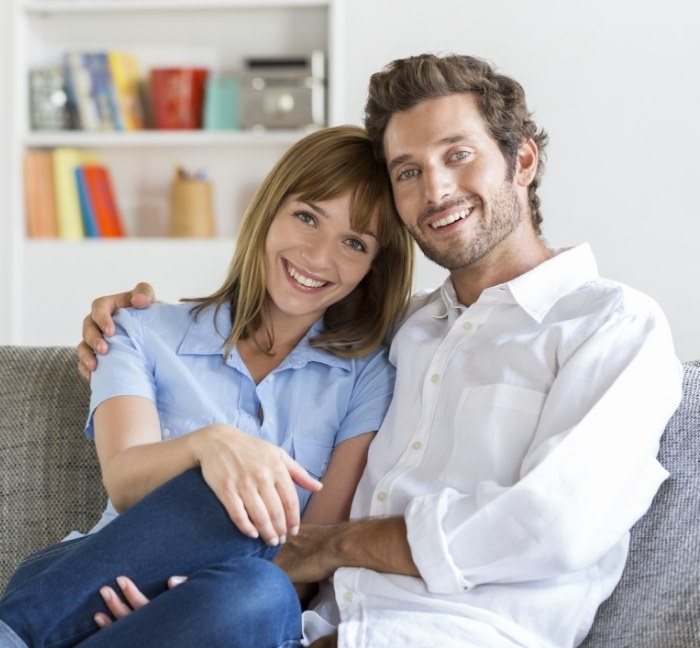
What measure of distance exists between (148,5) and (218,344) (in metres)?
2.34

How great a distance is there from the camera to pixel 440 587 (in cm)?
134

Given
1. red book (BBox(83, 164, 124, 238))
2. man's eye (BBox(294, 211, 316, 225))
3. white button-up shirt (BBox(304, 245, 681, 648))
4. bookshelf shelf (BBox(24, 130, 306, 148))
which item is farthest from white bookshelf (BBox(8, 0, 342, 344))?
white button-up shirt (BBox(304, 245, 681, 648))

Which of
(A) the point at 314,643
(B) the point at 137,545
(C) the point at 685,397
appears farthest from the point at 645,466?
(B) the point at 137,545

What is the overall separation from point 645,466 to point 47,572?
814mm

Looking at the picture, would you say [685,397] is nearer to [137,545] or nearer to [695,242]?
[137,545]

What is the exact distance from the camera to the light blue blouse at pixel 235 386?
1.63 m

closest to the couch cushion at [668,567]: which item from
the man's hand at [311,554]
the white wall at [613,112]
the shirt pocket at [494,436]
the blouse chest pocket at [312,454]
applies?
the shirt pocket at [494,436]

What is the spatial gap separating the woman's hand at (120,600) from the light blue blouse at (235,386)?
33cm

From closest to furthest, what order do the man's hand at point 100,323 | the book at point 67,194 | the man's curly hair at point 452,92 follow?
1. the man's hand at point 100,323
2. the man's curly hair at point 452,92
3. the book at point 67,194

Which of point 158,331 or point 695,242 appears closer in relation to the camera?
point 158,331

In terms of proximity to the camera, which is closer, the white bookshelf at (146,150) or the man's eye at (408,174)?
the man's eye at (408,174)

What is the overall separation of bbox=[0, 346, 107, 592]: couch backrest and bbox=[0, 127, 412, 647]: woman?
16cm

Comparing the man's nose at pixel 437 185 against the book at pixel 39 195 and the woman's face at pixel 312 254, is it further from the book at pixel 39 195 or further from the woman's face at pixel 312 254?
the book at pixel 39 195

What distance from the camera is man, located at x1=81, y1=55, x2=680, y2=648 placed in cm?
131
